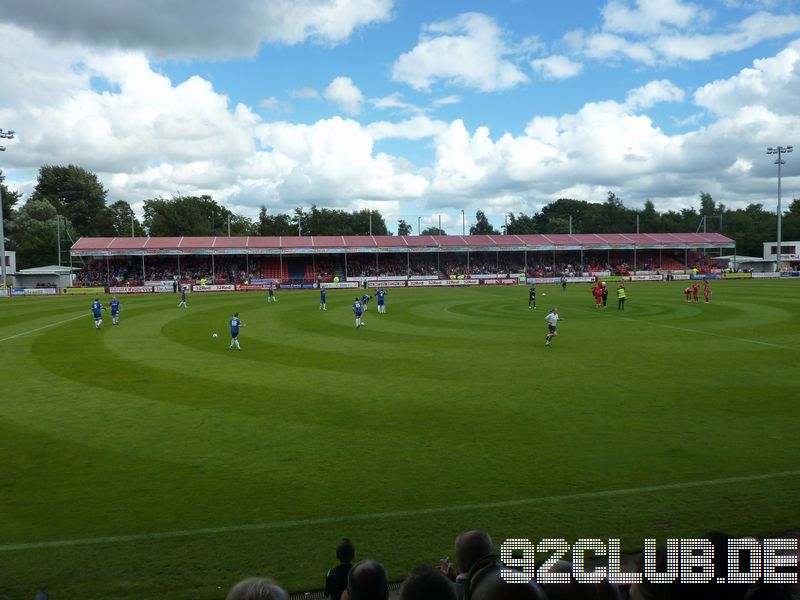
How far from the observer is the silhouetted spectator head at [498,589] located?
2.45m

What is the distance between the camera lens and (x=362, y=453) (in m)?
10.2

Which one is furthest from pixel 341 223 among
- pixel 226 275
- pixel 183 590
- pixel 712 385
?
pixel 183 590

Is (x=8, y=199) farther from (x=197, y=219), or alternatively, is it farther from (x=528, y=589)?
(x=528, y=589)

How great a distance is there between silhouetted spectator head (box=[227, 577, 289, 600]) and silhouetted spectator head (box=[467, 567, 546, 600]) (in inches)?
39.8

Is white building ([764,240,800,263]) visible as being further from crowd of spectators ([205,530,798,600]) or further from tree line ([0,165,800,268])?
crowd of spectators ([205,530,798,600])

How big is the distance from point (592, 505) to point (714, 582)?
543cm

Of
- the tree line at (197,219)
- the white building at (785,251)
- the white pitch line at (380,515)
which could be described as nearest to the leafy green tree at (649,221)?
the tree line at (197,219)

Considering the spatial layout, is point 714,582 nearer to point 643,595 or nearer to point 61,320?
point 643,595

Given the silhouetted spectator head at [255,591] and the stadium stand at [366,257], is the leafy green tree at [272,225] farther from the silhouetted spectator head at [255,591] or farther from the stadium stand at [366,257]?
the silhouetted spectator head at [255,591]

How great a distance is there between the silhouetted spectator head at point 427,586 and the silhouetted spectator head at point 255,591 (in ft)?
2.19

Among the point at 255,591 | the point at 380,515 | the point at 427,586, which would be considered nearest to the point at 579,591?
the point at 427,586

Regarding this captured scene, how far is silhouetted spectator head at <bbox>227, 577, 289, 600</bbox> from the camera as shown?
2.80 m

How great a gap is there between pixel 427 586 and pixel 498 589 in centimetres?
42

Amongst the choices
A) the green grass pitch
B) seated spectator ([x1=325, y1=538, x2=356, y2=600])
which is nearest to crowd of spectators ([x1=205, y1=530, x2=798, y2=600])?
seated spectator ([x1=325, y1=538, x2=356, y2=600])
